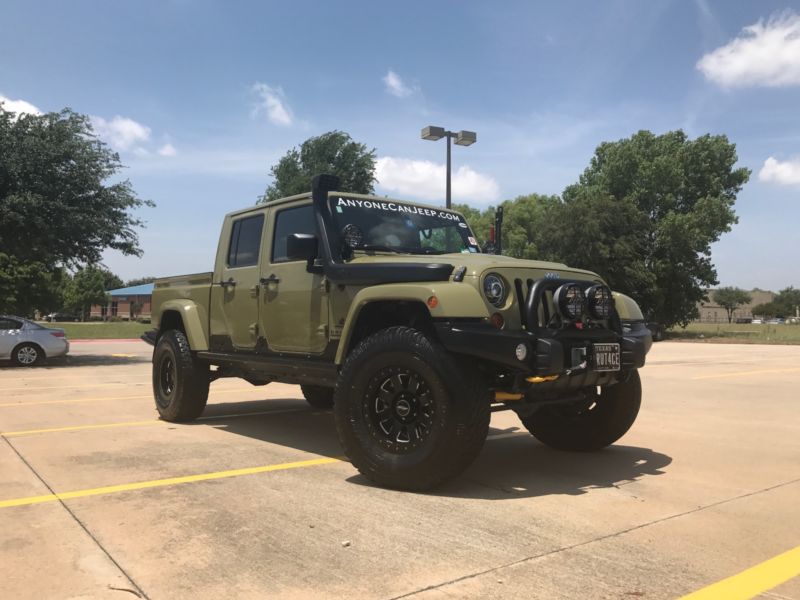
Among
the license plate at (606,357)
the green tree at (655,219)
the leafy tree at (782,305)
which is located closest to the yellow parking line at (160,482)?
the license plate at (606,357)

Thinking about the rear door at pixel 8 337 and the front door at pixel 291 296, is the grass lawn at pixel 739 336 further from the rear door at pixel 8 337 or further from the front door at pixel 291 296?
the front door at pixel 291 296

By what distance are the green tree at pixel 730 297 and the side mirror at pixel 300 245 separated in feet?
480

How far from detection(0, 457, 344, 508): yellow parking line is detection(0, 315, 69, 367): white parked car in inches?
523

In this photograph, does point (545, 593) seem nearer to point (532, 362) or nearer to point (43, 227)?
point (532, 362)

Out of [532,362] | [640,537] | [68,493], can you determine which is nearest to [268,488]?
[68,493]

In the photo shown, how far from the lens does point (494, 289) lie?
439 centimetres

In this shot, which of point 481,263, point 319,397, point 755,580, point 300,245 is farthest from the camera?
point 319,397

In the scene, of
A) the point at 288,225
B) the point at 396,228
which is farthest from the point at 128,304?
the point at 396,228

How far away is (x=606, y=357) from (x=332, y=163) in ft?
133

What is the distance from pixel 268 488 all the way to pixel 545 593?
7.55 feet

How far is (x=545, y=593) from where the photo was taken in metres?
2.87

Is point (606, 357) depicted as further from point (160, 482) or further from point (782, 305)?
point (782, 305)

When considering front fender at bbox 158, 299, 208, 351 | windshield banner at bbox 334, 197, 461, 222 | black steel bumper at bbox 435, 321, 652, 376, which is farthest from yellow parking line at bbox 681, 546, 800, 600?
front fender at bbox 158, 299, 208, 351

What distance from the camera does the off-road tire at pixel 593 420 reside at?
5.47m
